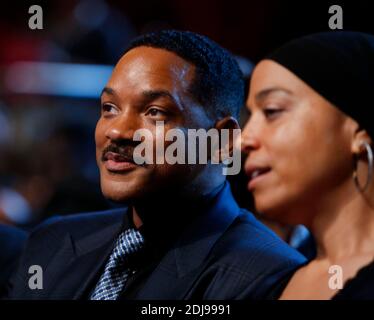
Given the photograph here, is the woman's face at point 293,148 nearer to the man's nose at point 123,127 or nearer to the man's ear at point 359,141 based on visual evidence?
the man's ear at point 359,141

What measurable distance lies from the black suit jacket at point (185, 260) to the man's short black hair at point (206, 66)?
27cm

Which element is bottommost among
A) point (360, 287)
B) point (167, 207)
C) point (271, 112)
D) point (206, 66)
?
point (360, 287)

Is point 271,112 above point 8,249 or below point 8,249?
above

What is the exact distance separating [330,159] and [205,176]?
1.80 feet

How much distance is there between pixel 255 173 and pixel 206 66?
0.50m

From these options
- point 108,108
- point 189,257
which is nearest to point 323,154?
point 189,257

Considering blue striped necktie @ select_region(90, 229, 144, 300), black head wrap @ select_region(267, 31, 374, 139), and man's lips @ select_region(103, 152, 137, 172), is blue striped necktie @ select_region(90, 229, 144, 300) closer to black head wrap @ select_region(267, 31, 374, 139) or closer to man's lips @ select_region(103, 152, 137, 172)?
man's lips @ select_region(103, 152, 137, 172)

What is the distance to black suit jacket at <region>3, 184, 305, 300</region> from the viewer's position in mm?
1876

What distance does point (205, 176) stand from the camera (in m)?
2.12

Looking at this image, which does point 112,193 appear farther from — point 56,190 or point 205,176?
point 56,190

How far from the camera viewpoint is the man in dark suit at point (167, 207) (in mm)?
1937

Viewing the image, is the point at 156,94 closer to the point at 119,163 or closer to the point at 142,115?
the point at 142,115

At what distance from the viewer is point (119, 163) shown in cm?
201
